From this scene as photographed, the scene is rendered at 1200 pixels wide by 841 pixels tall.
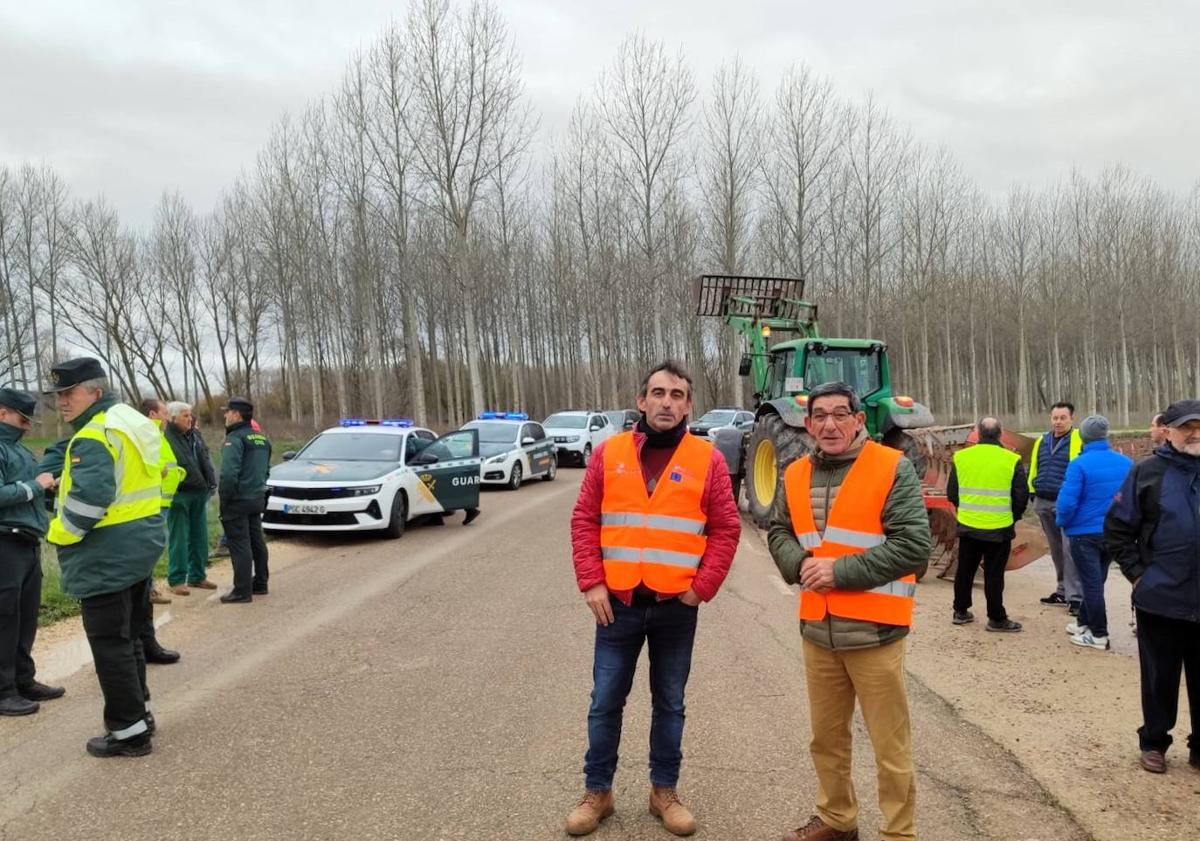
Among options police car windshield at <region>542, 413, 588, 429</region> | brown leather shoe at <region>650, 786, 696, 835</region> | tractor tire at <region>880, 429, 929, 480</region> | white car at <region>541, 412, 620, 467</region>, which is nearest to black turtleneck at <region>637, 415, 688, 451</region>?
brown leather shoe at <region>650, 786, 696, 835</region>

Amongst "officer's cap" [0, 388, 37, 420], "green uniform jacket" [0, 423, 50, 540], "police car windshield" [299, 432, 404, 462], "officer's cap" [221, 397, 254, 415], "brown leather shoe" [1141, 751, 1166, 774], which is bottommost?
"brown leather shoe" [1141, 751, 1166, 774]

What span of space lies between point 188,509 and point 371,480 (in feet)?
9.35

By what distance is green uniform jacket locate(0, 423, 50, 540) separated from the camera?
476 cm

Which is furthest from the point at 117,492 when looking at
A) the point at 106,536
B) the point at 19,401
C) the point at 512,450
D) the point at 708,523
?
the point at 512,450

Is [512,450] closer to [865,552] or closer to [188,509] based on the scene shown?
[188,509]

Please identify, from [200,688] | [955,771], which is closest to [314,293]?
[200,688]

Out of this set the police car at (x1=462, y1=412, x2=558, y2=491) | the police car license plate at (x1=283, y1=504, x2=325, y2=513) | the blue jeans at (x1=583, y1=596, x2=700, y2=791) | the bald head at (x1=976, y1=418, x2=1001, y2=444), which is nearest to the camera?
the blue jeans at (x1=583, y1=596, x2=700, y2=791)

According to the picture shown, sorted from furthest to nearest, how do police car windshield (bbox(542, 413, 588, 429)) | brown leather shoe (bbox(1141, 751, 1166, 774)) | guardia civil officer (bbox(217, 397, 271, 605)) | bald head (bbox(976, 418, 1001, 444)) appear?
1. police car windshield (bbox(542, 413, 588, 429))
2. guardia civil officer (bbox(217, 397, 271, 605))
3. bald head (bbox(976, 418, 1001, 444))
4. brown leather shoe (bbox(1141, 751, 1166, 774))

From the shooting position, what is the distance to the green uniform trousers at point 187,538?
27.0 feet

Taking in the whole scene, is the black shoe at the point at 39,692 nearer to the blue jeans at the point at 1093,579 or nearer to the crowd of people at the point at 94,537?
the crowd of people at the point at 94,537

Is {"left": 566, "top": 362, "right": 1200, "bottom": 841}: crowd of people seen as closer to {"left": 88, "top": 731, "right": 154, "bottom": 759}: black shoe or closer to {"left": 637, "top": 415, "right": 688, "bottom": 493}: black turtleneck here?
{"left": 637, "top": 415, "right": 688, "bottom": 493}: black turtleneck

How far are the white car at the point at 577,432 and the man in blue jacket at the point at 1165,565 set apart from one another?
19.9 metres

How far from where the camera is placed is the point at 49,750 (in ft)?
13.9

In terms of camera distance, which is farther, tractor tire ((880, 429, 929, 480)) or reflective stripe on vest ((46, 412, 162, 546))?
tractor tire ((880, 429, 929, 480))
